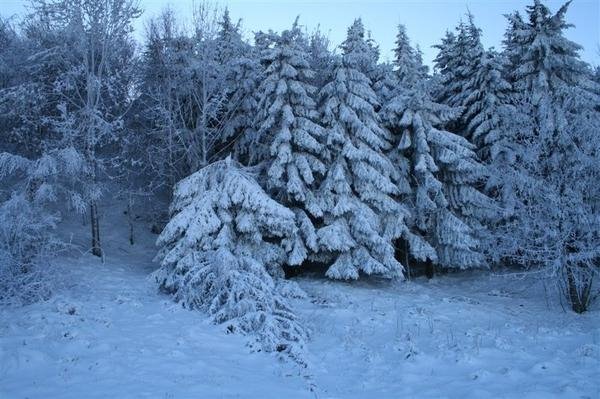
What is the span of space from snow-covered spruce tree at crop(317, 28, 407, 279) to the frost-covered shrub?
968 cm

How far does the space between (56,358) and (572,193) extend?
15.2 meters

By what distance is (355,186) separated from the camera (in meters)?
18.7

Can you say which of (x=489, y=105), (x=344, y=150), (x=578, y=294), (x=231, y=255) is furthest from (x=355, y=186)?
(x=578, y=294)

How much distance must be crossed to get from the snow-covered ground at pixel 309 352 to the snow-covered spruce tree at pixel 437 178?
14.7 feet

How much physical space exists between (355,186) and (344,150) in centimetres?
165

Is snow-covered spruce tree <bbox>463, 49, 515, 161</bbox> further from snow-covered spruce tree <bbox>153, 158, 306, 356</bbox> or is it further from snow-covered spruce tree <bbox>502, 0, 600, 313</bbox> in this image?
snow-covered spruce tree <bbox>153, 158, 306, 356</bbox>

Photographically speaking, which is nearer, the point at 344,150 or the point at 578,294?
the point at 578,294

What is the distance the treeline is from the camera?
569 inches

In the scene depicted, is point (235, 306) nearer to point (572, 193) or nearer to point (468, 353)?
point (468, 353)

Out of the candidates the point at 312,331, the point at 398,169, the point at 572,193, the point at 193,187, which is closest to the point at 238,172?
the point at 193,187

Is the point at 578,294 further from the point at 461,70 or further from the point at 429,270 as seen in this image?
the point at 461,70

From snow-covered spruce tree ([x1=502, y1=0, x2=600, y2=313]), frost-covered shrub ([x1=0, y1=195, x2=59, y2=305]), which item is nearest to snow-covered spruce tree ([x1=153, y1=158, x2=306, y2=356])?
frost-covered shrub ([x1=0, y1=195, x2=59, y2=305])

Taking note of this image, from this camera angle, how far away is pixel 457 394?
25.3 ft

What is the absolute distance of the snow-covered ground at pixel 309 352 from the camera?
25.3 ft
